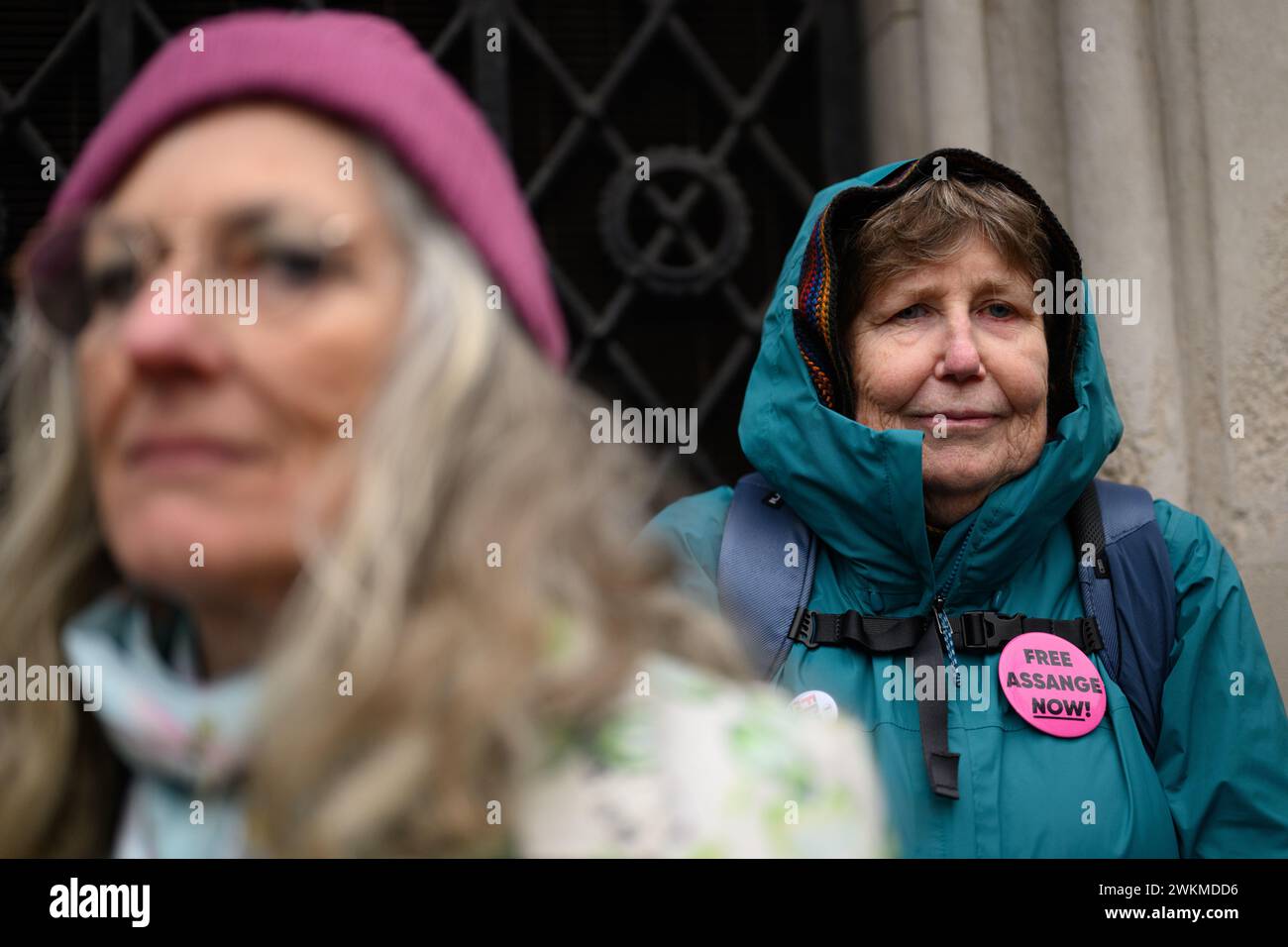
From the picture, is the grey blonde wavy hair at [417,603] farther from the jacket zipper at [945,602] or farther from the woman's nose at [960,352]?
the woman's nose at [960,352]

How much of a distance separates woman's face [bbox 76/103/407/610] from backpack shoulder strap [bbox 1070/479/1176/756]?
1.22m

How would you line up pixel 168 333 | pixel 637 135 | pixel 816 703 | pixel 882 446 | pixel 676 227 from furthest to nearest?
pixel 637 135 → pixel 676 227 → pixel 882 446 → pixel 816 703 → pixel 168 333

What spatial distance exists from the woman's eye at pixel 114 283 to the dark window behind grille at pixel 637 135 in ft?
6.10

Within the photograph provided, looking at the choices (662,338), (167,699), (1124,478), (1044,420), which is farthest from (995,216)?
(167,699)

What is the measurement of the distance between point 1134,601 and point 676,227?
1.53 metres

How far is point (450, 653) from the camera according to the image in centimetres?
91

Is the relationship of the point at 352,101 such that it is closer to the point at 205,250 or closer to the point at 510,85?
the point at 205,250

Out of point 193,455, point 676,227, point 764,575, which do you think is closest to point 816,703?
point 764,575

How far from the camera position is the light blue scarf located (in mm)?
933

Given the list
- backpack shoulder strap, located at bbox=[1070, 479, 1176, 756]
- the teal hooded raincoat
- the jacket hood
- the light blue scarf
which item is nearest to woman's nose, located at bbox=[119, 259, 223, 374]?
the light blue scarf

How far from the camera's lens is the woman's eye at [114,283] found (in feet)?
3.16

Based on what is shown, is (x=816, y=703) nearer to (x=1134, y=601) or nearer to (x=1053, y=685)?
(x=1053, y=685)

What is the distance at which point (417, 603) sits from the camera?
3.11 ft

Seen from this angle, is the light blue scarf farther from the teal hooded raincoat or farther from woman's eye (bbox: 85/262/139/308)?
the teal hooded raincoat
